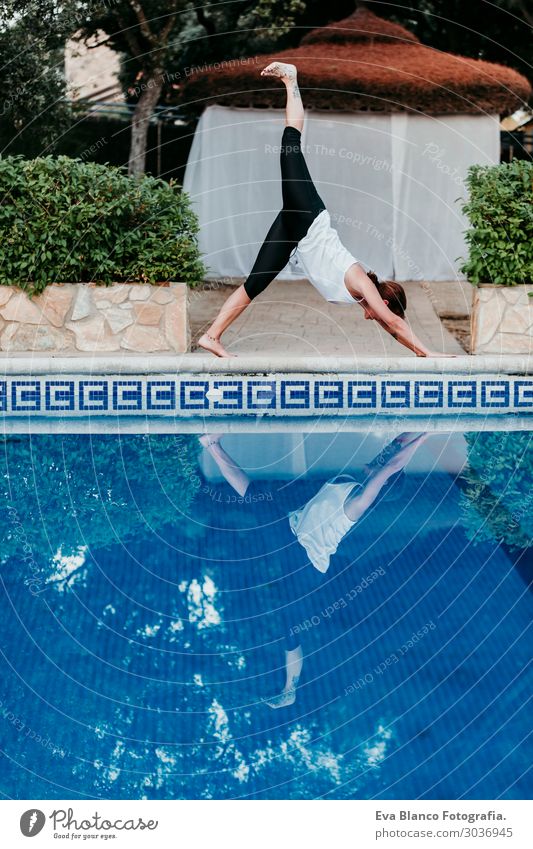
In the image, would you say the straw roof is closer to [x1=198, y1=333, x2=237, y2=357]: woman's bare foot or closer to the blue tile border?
[x1=198, y1=333, x2=237, y2=357]: woman's bare foot

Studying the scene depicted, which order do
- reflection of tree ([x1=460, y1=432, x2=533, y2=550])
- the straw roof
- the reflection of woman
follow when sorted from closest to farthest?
the reflection of woman < reflection of tree ([x1=460, y1=432, x2=533, y2=550]) < the straw roof

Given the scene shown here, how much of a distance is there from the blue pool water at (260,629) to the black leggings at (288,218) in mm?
1768

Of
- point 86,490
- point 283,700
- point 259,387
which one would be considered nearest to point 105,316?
point 259,387

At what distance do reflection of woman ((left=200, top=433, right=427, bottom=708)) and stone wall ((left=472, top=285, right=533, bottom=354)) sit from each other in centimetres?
163

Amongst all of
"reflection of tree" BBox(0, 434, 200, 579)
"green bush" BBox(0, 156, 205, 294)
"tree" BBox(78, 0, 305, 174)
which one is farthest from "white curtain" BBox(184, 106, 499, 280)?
"reflection of tree" BBox(0, 434, 200, 579)

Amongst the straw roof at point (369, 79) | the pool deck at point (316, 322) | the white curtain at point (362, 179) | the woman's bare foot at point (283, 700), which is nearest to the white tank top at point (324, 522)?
the woman's bare foot at point (283, 700)

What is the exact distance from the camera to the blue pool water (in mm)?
3469

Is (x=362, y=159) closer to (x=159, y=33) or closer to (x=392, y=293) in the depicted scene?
(x=159, y=33)

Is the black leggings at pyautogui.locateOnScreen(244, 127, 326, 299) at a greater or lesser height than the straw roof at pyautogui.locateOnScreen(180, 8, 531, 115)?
lesser

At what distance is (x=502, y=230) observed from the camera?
8.80 m

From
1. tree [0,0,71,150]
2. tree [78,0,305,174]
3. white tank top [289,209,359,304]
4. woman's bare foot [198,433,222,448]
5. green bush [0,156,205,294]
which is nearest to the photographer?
woman's bare foot [198,433,222,448]

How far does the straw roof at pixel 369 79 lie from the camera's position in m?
12.6

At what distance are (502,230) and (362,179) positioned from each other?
4.89 m
